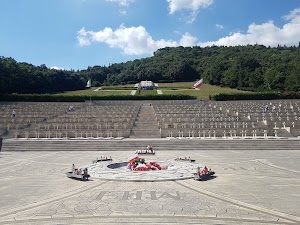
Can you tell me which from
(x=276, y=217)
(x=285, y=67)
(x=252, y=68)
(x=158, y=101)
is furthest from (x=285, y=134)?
(x=252, y=68)

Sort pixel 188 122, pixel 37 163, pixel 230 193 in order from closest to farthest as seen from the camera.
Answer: pixel 230 193
pixel 37 163
pixel 188 122

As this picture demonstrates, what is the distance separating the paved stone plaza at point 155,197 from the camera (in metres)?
10.6

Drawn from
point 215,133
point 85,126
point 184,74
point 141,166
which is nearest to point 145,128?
point 85,126

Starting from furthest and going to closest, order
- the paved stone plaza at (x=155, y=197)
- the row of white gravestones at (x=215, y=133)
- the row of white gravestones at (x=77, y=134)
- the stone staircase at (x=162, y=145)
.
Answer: the row of white gravestones at (x=77, y=134)
the row of white gravestones at (x=215, y=133)
the stone staircase at (x=162, y=145)
the paved stone plaza at (x=155, y=197)

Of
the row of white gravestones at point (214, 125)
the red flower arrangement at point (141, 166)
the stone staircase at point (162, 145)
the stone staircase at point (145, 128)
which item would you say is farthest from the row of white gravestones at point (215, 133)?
the red flower arrangement at point (141, 166)

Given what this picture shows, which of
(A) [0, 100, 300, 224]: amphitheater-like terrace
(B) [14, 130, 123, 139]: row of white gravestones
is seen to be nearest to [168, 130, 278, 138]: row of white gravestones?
(A) [0, 100, 300, 224]: amphitheater-like terrace

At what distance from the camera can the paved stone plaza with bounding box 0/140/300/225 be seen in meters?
10.6

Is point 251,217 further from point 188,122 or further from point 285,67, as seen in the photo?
point 285,67

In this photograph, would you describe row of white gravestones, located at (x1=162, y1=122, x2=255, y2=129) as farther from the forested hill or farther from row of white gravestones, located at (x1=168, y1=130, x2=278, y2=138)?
the forested hill

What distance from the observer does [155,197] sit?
41.8 feet

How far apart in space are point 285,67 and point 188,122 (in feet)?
194

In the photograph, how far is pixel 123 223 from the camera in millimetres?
9984

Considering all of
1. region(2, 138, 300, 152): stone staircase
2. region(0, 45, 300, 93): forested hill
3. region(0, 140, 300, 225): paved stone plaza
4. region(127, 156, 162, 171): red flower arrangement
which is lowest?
region(0, 140, 300, 225): paved stone plaza

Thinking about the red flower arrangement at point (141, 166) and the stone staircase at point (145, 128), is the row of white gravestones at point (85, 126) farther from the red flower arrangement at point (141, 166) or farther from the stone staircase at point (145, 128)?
the red flower arrangement at point (141, 166)
